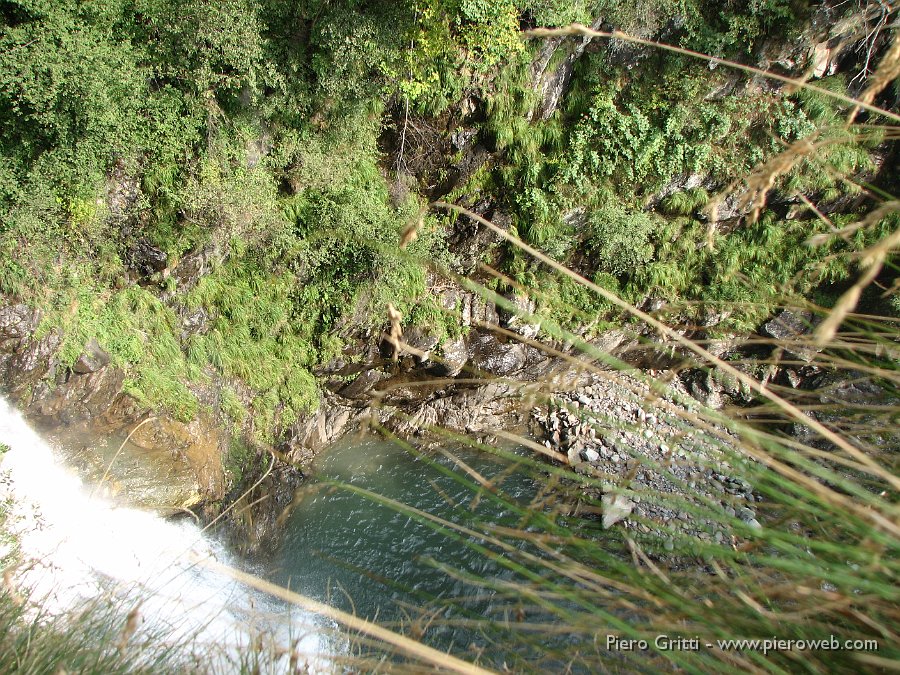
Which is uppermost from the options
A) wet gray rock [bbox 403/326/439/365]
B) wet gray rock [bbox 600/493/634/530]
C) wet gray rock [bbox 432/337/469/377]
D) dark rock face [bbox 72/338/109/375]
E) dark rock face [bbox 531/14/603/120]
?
dark rock face [bbox 531/14/603/120]

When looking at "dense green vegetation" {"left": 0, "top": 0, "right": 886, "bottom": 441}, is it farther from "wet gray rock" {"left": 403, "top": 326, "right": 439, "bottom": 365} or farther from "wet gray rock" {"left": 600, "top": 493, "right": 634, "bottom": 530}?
"wet gray rock" {"left": 600, "top": 493, "right": 634, "bottom": 530}

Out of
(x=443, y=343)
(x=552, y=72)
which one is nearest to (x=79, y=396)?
(x=443, y=343)

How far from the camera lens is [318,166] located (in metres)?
7.33

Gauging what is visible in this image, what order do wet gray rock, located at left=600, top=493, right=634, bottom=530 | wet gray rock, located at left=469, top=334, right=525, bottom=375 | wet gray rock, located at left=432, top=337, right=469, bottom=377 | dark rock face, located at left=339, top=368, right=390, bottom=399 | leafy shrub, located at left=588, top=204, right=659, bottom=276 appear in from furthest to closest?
wet gray rock, located at left=469, top=334, right=525, bottom=375, leafy shrub, located at left=588, top=204, right=659, bottom=276, wet gray rock, located at left=432, top=337, right=469, bottom=377, dark rock face, located at left=339, top=368, right=390, bottom=399, wet gray rock, located at left=600, top=493, right=634, bottom=530

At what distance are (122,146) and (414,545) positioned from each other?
585cm

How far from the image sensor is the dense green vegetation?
5707mm

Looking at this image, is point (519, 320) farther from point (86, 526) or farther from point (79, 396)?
point (86, 526)

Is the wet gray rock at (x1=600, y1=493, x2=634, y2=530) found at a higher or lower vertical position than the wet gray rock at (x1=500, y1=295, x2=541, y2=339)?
higher

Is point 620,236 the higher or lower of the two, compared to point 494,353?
higher

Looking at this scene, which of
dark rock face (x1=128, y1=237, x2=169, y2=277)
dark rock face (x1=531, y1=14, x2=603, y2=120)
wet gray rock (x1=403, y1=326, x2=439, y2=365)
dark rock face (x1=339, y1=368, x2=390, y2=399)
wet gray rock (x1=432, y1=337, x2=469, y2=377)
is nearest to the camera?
dark rock face (x1=128, y1=237, x2=169, y2=277)

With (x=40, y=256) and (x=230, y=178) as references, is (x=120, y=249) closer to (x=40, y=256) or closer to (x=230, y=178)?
(x=40, y=256)

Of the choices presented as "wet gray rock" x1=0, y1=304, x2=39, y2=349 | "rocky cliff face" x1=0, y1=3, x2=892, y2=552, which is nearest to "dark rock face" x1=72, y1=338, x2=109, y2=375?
"rocky cliff face" x1=0, y1=3, x2=892, y2=552

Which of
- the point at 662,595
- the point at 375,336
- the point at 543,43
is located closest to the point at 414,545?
the point at 375,336

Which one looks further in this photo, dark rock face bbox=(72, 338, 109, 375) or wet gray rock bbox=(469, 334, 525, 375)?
wet gray rock bbox=(469, 334, 525, 375)
